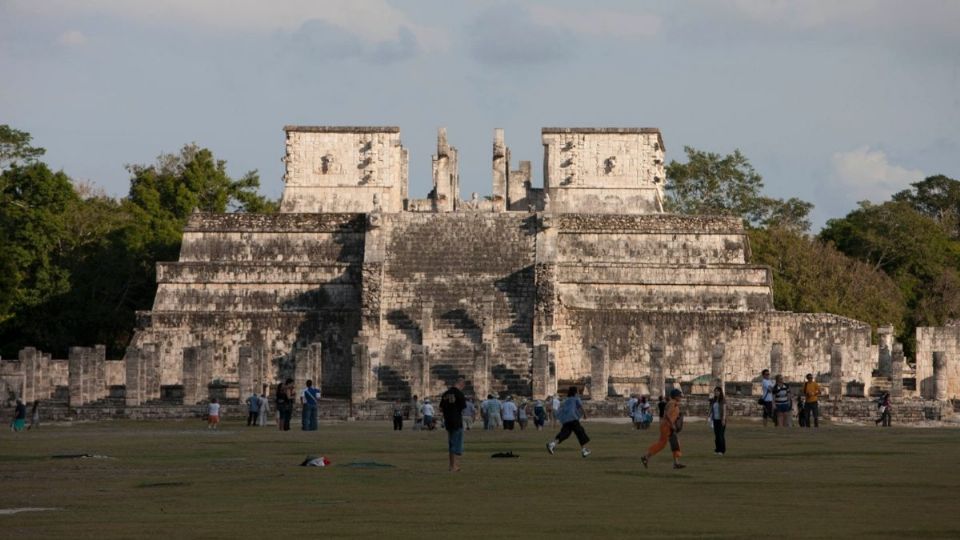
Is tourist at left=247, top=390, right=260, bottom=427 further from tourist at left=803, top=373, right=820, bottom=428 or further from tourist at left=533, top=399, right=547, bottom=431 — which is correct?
tourist at left=803, top=373, right=820, bottom=428

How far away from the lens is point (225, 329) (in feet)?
191

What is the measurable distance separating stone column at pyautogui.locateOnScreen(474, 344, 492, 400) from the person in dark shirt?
2153cm

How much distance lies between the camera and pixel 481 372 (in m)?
51.0

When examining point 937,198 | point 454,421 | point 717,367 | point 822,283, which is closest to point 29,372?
point 717,367

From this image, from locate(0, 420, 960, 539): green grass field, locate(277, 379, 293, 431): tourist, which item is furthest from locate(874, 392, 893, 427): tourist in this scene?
locate(277, 379, 293, 431): tourist

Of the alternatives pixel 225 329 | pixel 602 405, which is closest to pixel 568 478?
pixel 602 405

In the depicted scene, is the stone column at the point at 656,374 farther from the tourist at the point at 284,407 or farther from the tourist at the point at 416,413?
the tourist at the point at 284,407

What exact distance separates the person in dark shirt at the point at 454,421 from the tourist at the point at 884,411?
2057 cm

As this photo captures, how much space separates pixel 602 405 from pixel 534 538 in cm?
3194

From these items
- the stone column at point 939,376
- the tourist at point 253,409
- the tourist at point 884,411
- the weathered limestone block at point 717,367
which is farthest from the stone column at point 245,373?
the stone column at point 939,376

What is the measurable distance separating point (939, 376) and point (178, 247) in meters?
28.5

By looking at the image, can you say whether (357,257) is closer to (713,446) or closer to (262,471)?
(713,446)

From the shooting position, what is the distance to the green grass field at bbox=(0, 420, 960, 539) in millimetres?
18719

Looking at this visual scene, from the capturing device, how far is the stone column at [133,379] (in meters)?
50.5
